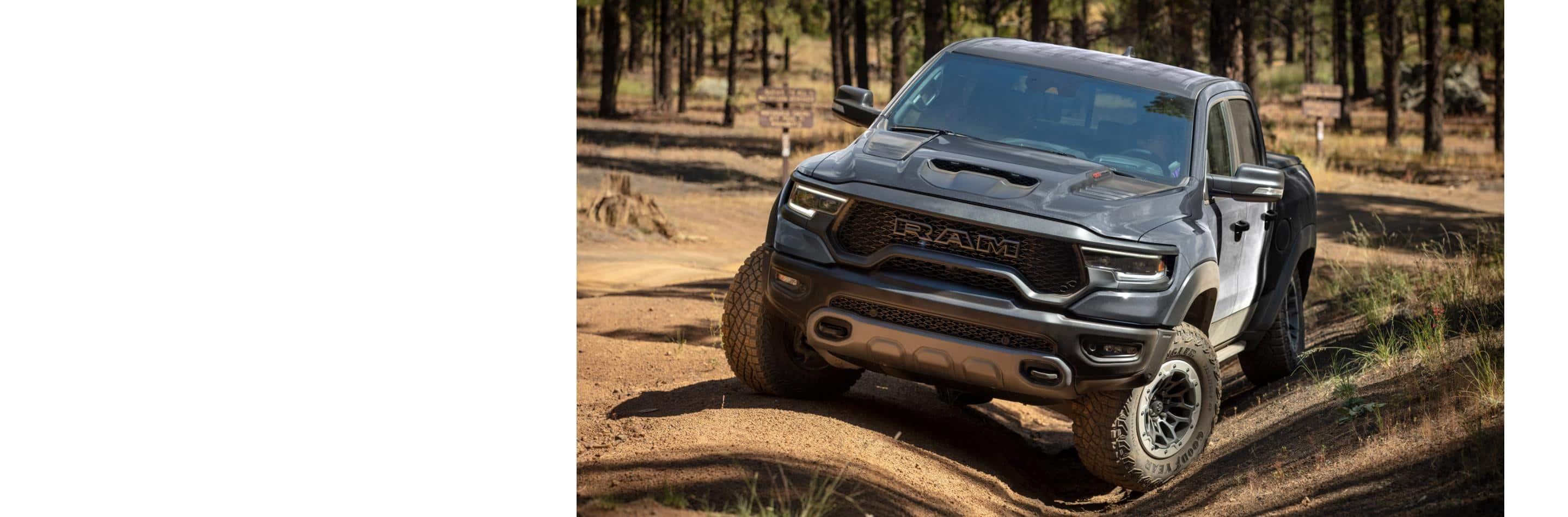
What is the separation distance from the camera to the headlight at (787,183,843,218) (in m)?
4.95

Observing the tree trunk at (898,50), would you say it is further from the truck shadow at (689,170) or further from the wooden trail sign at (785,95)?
the wooden trail sign at (785,95)

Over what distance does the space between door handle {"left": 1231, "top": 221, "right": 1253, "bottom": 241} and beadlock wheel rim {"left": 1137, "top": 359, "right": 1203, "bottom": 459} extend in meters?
0.78

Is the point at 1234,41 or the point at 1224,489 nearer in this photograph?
the point at 1224,489

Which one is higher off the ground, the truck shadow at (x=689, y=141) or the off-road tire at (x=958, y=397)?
the truck shadow at (x=689, y=141)

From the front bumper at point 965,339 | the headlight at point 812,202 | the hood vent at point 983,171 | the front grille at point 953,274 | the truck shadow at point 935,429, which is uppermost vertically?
the hood vent at point 983,171

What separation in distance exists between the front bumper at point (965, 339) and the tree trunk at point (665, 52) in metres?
27.0

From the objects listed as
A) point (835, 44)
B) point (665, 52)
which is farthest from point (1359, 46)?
point (665, 52)

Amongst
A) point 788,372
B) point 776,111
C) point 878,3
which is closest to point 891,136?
point 788,372

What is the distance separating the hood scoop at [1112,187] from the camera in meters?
4.92

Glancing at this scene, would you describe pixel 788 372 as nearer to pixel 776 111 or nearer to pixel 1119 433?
pixel 1119 433

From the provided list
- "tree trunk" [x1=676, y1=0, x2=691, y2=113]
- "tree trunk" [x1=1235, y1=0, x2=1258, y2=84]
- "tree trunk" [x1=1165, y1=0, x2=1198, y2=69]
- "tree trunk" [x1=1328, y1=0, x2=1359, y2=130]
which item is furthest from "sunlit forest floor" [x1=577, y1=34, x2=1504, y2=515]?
"tree trunk" [x1=1328, y1=0, x2=1359, y2=130]

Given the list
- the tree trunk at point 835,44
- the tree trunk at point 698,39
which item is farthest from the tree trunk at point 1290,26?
the tree trunk at point 698,39

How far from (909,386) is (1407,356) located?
249 cm

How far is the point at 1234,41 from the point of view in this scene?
19547mm
